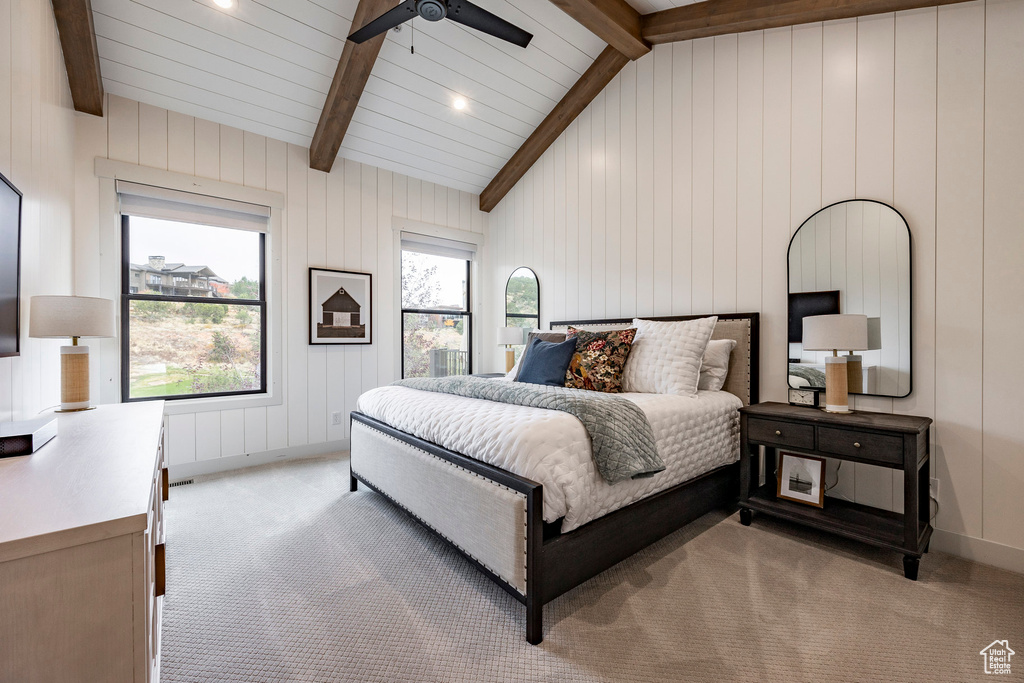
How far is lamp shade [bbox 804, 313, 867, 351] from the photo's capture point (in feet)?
7.33

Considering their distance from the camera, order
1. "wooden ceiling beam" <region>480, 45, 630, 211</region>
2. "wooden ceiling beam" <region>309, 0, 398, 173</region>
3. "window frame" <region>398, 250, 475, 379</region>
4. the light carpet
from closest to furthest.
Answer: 1. the light carpet
2. "wooden ceiling beam" <region>309, 0, 398, 173</region>
3. "wooden ceiling beam" <region>480, 45, 630, 211</region>
4. "window frame" <region>398, 250, 475, 379</region>

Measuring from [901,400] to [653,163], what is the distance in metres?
2.22

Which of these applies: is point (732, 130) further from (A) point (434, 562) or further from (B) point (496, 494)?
(A) point (434, 562)

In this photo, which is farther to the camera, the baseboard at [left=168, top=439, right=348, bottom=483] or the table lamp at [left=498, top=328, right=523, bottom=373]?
the table lamp at [left=498, top=328, right=523, bottom=373]

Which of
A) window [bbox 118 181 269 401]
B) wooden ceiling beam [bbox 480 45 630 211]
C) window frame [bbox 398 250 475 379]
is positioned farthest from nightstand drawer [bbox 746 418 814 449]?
window [bbox 118 181 269 401]

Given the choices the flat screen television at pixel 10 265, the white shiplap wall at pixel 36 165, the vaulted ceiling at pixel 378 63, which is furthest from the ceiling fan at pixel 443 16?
the flat screen television at pixel 10 265

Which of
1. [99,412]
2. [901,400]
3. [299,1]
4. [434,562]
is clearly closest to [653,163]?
[901,400]

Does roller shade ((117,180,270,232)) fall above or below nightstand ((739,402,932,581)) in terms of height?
above

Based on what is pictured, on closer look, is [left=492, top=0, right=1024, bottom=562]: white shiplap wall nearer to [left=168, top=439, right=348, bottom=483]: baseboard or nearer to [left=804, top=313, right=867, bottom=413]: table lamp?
[left=804, top=313, right=867, bottom=413]: table lamp

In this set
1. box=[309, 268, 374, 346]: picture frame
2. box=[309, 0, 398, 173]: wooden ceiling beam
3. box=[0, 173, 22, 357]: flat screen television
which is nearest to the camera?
box=[0, 173, 22, 357]: flat screen television

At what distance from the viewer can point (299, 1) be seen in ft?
9.21

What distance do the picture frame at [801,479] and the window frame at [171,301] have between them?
3.78 meters

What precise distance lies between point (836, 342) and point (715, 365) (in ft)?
2.35

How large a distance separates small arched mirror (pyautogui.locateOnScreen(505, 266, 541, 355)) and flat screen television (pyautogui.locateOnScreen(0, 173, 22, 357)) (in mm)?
3476
